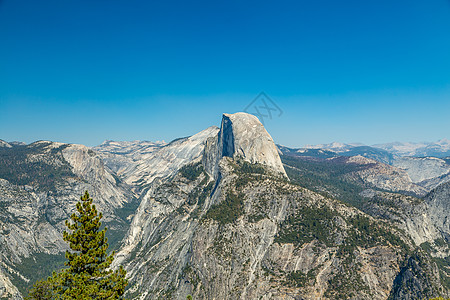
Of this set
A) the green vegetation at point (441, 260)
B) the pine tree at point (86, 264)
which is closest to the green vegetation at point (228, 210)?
the green vegetation at point (441, 260)

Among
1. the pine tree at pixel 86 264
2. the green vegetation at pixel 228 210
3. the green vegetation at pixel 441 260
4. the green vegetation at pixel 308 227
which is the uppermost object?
the pine tree at pixel 86 264

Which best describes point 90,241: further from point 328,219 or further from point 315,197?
point 315,197

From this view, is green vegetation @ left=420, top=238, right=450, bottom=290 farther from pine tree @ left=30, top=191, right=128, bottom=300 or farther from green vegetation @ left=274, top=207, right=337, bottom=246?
pine tree @ left=30, top=191, right=128, bottom=300

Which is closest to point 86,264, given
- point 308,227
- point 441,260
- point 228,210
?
point 308,227

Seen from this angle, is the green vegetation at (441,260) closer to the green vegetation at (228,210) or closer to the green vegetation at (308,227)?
the green vegetation at (308,227)

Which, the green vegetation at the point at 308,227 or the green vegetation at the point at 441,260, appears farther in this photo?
the green vegetation at the point at 441,260

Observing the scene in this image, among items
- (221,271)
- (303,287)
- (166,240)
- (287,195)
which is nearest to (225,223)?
(221,271)

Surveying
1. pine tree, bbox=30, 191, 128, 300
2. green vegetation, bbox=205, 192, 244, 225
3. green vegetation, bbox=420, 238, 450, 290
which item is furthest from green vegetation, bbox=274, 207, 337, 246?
pine tree, bbox=30, 191, 128, 300

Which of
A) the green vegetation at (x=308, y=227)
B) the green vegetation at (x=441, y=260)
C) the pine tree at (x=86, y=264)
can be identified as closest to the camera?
the pine tree at (x=86, y=264)
